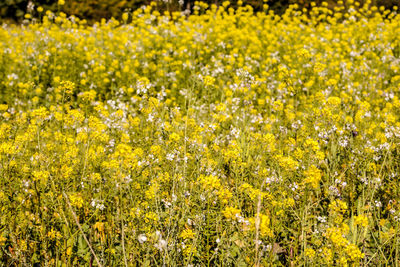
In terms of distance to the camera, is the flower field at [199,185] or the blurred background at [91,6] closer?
the flower field at [199,185]

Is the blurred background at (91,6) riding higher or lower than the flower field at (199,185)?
higher

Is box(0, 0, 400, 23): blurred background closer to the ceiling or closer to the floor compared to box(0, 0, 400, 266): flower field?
closer to the ceiling

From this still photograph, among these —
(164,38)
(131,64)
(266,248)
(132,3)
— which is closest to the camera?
(266,248)

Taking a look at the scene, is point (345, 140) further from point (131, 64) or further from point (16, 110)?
point (16, 110)

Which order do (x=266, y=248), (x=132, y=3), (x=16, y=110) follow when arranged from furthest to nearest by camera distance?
(x=132, y=3) < (x=16, y=110) < (x=266, y=248)

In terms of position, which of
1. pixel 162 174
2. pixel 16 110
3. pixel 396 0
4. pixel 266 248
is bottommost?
pixel 16 110

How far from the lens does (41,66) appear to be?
5902 mm

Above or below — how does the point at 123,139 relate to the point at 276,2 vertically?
below

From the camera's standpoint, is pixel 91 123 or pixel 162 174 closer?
pixel 162 174

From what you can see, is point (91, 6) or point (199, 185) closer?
point (199, 185)

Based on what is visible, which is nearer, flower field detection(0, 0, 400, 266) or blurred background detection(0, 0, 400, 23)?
flower field detection(0, 0, 400, 266)

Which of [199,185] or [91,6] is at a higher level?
[91,6]

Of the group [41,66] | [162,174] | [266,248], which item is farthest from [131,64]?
[266,248]

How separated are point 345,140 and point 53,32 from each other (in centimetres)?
616
